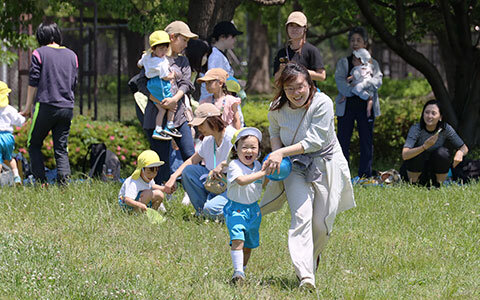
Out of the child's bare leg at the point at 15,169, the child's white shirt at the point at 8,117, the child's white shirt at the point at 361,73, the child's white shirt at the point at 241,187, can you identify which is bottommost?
the child's bare leg at the point at 15,169

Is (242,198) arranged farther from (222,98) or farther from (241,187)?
(222,98)

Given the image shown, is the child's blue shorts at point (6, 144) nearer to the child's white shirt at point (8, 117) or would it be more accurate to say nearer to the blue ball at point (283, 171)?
the child's white shirt at point (8, 117)

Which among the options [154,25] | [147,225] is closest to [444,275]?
[147,225]

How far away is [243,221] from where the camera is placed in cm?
533

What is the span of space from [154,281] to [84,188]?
3.27m

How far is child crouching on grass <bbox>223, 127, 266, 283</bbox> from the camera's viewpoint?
5.28m

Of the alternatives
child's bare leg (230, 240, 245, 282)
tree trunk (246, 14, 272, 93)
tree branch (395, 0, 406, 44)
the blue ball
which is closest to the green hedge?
tree branch (395, 0, 406, 44)

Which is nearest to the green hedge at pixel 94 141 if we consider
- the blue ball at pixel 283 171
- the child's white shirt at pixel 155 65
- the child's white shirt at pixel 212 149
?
the child's white shirt at pixel 155 65

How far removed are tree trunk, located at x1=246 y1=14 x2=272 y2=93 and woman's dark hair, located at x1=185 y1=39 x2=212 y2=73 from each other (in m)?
20.3

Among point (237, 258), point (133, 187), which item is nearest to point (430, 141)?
point (133, 187)

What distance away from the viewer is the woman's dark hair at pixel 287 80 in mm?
5207

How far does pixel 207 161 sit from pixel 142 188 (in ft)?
2.50

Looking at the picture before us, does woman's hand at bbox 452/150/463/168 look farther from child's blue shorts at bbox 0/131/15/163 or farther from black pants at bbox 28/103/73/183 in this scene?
child's blue shorts at bbox 0/131/15/163

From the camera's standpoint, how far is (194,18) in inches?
454
